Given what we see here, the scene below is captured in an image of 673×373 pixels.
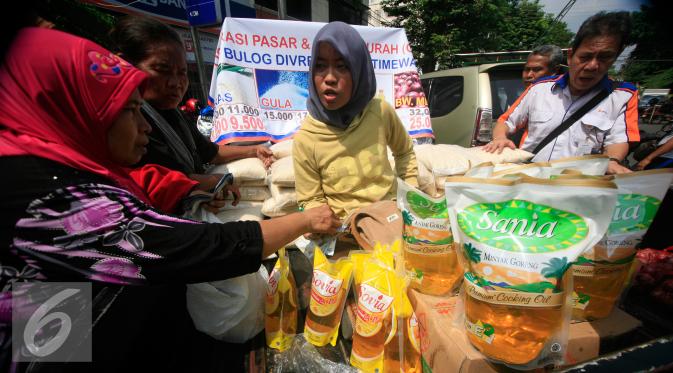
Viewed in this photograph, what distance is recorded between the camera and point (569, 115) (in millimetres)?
1876

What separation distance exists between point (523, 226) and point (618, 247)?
40cm

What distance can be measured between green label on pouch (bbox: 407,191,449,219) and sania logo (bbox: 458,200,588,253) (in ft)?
0.68

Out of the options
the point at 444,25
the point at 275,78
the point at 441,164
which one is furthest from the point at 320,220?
the point at 444,25

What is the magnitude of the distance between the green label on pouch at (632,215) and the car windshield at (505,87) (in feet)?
10.0

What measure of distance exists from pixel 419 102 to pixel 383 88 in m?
0.42

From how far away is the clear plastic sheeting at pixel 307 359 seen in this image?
1.08 metres

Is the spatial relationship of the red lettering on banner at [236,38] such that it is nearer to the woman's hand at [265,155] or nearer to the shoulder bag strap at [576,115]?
the woman's hand at [265,155]

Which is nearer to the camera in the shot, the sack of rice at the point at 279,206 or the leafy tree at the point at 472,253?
the leafy tree at the point at 472,253

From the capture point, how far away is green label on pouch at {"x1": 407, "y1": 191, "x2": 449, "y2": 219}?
3.07 feet

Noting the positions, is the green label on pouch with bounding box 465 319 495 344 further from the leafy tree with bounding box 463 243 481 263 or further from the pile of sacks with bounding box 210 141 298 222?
the pile of sacks with bounding box 210 141 298 222

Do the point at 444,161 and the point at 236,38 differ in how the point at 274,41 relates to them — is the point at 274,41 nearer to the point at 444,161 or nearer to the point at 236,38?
the point at 236,38

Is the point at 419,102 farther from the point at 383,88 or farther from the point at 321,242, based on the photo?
the point at 321,242

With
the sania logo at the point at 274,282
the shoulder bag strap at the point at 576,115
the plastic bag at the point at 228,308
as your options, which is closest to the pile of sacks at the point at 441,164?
the shoulder bag strap at the point at 576,115

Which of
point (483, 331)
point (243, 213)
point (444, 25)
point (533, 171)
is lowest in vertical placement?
point (243, 213)
